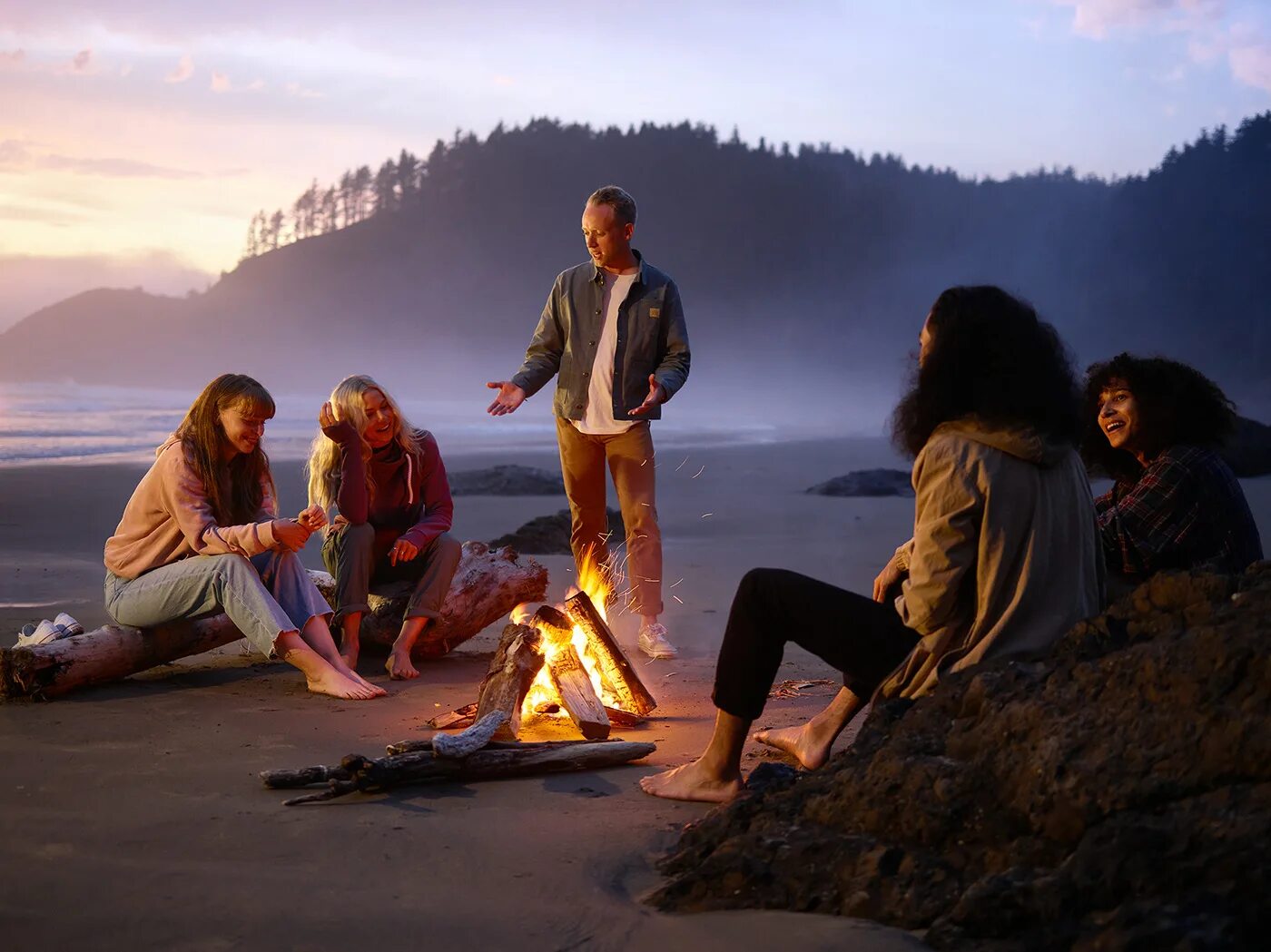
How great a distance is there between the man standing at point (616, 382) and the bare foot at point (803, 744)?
84.3 inches

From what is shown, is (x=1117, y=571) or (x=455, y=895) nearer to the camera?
(x=455, y=895)

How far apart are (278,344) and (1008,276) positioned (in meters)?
50.7

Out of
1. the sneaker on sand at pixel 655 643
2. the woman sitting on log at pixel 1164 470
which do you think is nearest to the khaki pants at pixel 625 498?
the sneaker on sand at pixel 655 643

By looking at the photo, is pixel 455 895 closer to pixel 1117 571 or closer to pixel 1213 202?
pixel 1117 571

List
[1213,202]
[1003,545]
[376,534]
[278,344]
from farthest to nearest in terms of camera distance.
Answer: [278,344] < [1213,202] < [376,534] < [1003,545]

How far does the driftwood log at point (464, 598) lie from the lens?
6.33 m

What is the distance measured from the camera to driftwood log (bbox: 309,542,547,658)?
20.8 feet

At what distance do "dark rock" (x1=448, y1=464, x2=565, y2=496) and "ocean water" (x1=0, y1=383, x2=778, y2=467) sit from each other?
5.99m

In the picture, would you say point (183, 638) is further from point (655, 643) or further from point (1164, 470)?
point (1164, 470)

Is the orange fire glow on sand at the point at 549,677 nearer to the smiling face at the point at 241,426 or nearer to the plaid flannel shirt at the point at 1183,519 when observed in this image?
the smiling face at the point at 241,426

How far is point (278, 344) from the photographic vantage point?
306ft

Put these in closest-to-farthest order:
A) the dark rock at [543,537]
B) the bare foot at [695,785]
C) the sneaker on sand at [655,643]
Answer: the bare foot at [695,785] < the sneaker on sand at [655,643] < the dark rock at [543,537]

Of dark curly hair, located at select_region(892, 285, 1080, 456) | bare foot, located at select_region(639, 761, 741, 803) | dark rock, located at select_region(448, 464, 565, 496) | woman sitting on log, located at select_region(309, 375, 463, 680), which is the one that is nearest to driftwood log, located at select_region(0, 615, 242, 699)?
woman sitting on log, located at select_region(309, 375, 463, 680)

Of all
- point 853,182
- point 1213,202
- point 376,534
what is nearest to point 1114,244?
point 1213,202
